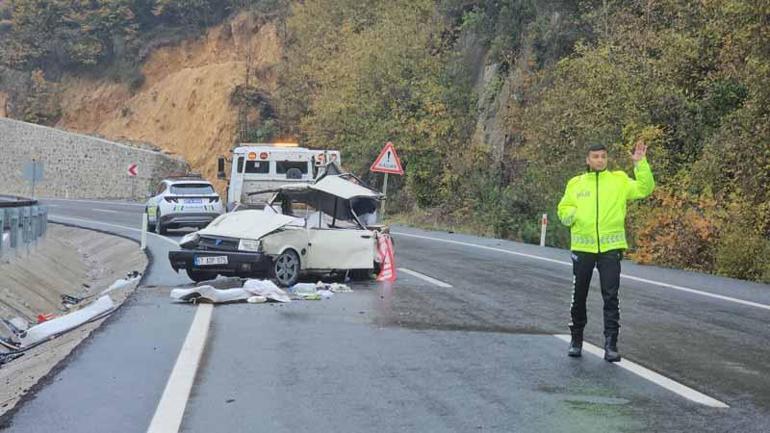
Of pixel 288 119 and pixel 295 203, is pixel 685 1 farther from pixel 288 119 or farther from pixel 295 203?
pixel 288 119

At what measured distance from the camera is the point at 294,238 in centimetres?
1455

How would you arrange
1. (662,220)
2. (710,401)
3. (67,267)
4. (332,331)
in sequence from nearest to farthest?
(710,401), (332,331), (662,220), (67,267)

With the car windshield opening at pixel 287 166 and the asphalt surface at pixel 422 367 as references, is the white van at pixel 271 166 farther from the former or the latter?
the asphalt surface at pixel 422 367

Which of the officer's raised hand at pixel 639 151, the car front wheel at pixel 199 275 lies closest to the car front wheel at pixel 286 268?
the car front wheel at pixel 199 275

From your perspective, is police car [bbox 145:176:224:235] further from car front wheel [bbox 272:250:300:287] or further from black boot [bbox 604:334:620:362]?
black boot [bbox 604:334:620:362]

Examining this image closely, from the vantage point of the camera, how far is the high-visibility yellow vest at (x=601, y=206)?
332 inches

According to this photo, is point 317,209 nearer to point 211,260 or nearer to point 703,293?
point 211,260

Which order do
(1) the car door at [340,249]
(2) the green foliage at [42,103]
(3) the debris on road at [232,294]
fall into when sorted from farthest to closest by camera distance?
(2) the green foliage at [42,103] → (1) the car door at [340,249] → (3) the debris on road at [232,294]

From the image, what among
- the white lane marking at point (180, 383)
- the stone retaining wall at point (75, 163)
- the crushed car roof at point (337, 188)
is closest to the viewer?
the white lane marking at point (180, 383)

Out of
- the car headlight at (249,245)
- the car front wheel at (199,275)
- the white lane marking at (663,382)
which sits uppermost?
the car headlight at (249,245)

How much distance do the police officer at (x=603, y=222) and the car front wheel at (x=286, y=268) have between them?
6426mm

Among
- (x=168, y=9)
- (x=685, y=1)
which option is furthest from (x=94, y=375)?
(x=168, y=9)

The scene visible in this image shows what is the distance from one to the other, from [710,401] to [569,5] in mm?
29778

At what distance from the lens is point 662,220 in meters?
20.2
